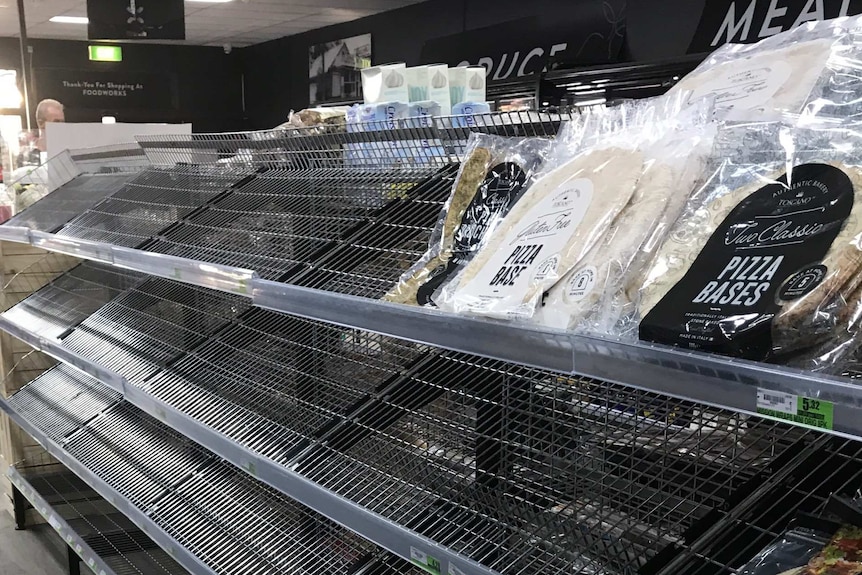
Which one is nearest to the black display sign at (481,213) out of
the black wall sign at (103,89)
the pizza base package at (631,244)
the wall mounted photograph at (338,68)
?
the pizza base package at (631,244)

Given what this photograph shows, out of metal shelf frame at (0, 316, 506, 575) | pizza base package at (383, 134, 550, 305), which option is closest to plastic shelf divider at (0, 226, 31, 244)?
metal shelf frame at (0, 316, 506, 575)

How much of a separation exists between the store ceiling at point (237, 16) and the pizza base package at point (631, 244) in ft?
26.7

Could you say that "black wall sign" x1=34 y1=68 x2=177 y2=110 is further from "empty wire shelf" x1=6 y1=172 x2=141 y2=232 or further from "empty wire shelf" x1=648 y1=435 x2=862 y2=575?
"empty wire shelf" x1=648 y1=435 x2=862 y2=575

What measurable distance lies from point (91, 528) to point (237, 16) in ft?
25.1

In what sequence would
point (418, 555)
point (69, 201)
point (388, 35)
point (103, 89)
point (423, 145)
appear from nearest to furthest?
point (418, 555) → point (423, 145) → point (69, 201) → point (388, 35) → point (103, 89)

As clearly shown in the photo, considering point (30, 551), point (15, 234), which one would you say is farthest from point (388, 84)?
point (30, 551)

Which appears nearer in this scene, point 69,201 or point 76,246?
point 76,246

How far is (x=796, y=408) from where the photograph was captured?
0.73m

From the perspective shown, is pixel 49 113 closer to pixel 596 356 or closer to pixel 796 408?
pixel 596 356

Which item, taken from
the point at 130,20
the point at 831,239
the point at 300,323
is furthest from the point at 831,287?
the point at 130,20

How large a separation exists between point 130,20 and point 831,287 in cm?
590

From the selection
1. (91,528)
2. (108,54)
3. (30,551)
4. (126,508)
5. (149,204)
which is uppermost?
(108,54)

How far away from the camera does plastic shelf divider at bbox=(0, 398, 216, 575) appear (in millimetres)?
2006

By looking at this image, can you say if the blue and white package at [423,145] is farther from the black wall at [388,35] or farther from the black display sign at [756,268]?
the black wall at [388,35]
